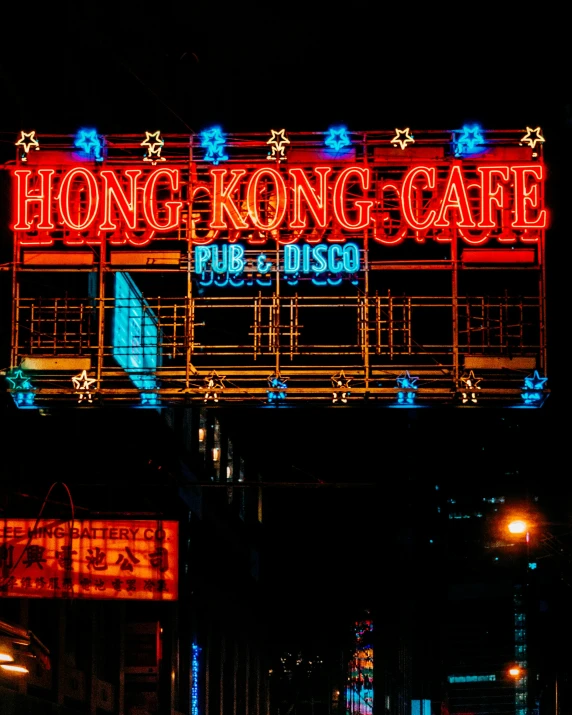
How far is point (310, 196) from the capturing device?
63.8 ft

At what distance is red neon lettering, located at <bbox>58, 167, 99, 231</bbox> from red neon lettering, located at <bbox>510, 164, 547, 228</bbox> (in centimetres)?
612

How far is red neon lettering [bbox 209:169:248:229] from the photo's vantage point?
64.1 ft

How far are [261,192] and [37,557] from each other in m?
6.17

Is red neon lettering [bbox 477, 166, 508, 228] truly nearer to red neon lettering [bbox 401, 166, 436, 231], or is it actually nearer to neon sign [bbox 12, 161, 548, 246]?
neon sign [bbox 12, 161, 548, 246]

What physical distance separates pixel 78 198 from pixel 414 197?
16.1 feet

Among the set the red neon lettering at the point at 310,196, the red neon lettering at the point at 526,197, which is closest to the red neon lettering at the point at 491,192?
the red neon lettering at the point at 526,197

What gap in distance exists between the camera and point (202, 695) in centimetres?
4150

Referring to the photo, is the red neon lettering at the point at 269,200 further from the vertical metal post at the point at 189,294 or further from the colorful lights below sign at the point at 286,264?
the vertical metal post at the point at 189,294

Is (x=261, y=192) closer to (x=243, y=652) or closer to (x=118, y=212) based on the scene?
(x=118, y=212)

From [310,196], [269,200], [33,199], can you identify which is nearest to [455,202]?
[310,196]

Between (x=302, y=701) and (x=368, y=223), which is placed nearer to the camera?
(x=368, y=223)

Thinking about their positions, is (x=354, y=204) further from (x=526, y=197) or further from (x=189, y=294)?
Result: (x=189, y=294)

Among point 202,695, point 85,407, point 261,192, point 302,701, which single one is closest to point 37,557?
point 85,407

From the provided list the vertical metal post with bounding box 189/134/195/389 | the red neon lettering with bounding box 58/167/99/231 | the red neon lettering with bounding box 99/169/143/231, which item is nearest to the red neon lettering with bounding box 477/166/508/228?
the vertical metal post with bounding box 189/134/195/389
